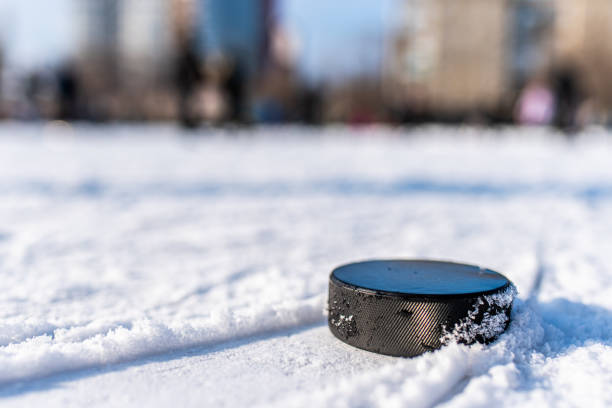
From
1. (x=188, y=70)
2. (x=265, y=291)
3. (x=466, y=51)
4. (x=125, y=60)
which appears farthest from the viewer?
(x=125, y=60)

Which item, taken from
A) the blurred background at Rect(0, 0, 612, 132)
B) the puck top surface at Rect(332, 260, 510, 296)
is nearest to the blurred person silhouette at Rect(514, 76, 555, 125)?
the blurred background at Rect(0, 0, 612, 132)

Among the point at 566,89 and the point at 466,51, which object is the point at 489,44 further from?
the point at 566,89

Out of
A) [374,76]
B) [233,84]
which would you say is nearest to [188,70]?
[233,84]

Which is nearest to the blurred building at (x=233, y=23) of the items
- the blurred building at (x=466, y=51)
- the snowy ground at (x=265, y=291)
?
the blurred building at (x=466, y=51)

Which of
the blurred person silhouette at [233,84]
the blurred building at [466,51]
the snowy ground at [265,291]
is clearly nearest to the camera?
the snowy ground at [265,291]

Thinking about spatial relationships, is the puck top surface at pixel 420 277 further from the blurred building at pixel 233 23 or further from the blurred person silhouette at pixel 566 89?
the blurred building at pixel 233 23

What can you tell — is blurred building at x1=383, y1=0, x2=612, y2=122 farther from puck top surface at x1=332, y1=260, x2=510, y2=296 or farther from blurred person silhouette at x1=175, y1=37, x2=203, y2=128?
puck top surface at x1=332, y1=260, x2=510, y2=296

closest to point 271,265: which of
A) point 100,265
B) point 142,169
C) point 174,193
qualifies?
point 100,265
